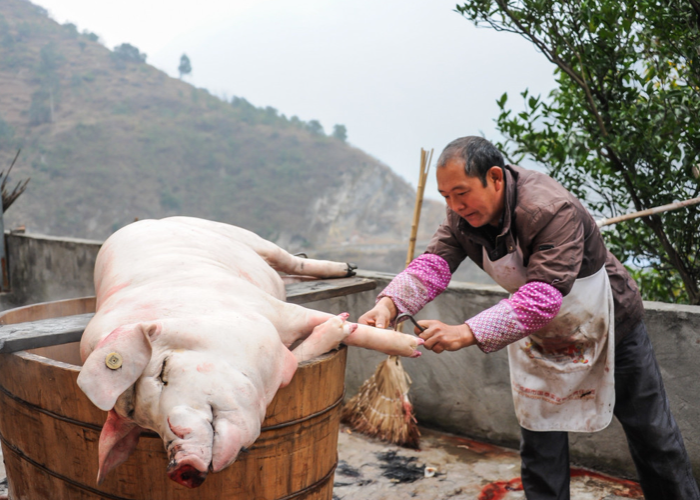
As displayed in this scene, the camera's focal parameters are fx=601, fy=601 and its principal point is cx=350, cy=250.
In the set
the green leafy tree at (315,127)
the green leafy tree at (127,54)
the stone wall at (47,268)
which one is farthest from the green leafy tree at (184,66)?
the stone wall at (47,268)

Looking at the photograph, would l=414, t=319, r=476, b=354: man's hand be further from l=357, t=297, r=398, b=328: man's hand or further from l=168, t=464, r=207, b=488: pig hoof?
l=168, t=464, r=207, b=488: pig hoof

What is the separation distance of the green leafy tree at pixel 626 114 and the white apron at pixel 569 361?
4.98 feet

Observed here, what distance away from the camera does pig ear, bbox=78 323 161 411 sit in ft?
4.96

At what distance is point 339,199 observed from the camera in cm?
3756

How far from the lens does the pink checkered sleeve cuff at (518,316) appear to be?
2.20 m

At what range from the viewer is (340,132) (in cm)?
4400

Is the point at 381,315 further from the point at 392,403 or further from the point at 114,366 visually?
the point at 392,403

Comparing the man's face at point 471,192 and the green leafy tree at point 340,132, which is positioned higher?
the green leafy tree at point 340,132

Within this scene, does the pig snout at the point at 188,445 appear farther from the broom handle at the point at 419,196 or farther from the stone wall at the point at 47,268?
the stone wall at the point at 47,268

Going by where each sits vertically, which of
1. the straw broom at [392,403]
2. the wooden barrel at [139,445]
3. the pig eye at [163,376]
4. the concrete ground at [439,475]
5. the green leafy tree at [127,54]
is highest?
the green leafy tree at [127,54]

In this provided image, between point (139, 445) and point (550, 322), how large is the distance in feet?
5.38

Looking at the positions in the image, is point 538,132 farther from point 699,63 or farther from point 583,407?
point 583,407

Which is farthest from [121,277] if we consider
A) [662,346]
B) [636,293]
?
[662,346]

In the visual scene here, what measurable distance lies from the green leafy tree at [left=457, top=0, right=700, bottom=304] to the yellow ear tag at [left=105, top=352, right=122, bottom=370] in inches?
123
